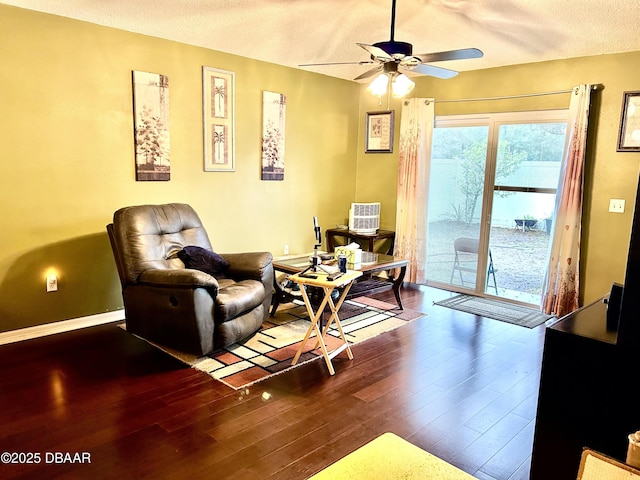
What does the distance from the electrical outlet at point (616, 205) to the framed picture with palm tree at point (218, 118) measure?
3.67 m

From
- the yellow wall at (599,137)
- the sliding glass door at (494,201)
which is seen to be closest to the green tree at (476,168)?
the sliding glass door at (494,201)

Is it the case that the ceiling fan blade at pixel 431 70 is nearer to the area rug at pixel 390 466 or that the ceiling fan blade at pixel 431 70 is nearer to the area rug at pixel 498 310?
the area rug at pixel 498 310

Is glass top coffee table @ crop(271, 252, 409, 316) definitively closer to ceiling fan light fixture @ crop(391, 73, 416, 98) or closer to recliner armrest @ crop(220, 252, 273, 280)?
recliner armrest @ crop(220, 252, 273, 280)

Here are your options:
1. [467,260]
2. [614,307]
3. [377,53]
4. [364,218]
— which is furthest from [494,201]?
[614,307]

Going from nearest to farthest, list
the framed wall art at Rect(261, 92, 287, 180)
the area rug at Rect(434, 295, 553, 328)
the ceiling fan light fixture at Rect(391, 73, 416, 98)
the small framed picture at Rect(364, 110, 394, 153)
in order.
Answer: the ceiling fan light fixture at Rect(391, 73, 416, 98)
the area rug at Rect(434, 295, 553, 328)
the framed wall art at Rect(261, 92, 287, 180)
the small framed picture at Rect(364, 110, 394, 153)

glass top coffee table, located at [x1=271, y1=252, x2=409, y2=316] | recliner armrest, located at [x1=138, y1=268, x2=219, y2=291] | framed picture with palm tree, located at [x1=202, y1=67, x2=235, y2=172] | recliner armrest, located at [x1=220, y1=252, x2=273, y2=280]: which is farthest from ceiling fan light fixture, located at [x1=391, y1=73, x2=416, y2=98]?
framed picture with palm tree, located at [x1=202, y1=67, x2=235, y2=172]

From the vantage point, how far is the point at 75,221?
3762mm

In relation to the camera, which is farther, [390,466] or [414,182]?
[414,182]

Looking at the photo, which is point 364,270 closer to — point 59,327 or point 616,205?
point 616,205

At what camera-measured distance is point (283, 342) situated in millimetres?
3629

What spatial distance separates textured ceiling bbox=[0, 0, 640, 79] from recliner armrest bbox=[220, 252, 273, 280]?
74.5 inches

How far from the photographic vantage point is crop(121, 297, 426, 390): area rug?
3108 millimetres

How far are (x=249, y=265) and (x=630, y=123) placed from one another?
357cm

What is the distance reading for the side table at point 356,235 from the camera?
17.9ft
